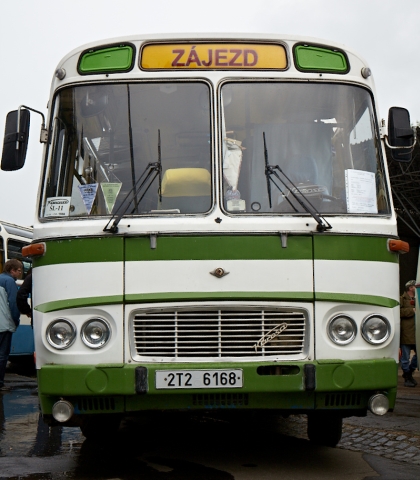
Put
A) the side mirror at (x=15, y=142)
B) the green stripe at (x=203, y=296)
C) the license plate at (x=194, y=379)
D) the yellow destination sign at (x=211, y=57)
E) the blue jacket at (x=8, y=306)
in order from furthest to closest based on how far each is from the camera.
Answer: the blue jacket at (x=8, y=306), the side mirror at (x=15, y=142), the yellow destination sign at (x=211, y=57), the green stripe at (x=203, y=296), the license plate at (x=194, y=379)

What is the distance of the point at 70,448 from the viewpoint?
7.48m

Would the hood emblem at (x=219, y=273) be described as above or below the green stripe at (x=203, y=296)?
above

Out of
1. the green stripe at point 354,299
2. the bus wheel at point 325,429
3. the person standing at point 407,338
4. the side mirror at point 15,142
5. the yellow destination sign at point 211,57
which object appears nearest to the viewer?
the green stripe at point 354,299

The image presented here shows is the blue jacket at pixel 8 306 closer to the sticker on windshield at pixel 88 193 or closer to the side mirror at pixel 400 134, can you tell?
the sticker on windshield at pixel 88 193

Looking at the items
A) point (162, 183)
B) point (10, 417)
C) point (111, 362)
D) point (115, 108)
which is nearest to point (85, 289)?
point (111, 362)

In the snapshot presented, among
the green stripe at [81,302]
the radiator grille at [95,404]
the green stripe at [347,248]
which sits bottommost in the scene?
the radiator grille at [95,404]

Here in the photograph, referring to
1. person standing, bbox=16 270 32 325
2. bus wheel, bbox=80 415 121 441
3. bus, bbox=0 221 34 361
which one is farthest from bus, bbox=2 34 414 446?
bus, bbox=0 221 34 361

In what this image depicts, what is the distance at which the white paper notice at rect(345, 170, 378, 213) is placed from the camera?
20.4ft

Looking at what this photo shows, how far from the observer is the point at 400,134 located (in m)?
6.81

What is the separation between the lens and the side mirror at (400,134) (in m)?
6.80

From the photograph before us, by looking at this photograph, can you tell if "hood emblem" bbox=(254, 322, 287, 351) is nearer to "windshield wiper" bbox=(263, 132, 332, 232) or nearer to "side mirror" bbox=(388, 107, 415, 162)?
"windshield wiper" bbox=(263, 132, 332, 232)

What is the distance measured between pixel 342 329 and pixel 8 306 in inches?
280

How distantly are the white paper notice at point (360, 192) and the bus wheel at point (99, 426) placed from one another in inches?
104

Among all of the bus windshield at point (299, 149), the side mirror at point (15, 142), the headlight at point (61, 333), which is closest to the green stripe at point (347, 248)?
the bus windshield at point (299, 149)
